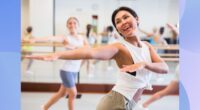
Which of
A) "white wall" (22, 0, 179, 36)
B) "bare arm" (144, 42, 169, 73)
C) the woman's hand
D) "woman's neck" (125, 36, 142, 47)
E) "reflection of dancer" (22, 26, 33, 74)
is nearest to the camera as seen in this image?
the woman's hand

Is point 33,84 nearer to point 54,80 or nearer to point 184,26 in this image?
point 54,80

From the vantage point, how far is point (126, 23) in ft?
5.64

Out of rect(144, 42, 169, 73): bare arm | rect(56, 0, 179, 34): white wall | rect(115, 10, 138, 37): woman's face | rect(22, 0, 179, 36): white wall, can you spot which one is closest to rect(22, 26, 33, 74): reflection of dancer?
rect(22, 0, 179, 36): white wall

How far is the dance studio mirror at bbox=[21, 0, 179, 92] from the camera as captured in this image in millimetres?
3596

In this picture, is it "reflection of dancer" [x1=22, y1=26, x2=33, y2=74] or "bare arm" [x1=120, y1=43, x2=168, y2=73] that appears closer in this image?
"bare arm" [x1=120, y1=43, x2=168, y2=73]

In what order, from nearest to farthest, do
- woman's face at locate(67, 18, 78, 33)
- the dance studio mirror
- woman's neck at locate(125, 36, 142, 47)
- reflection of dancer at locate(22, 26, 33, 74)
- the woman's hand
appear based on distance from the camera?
the woman's hand < woman's neck at locate(125, 36, 142, 47) < reflection of dancer at locate(22, 26, 33, 74) < woman's face at locate(67, 18, 78, 33) < the dance studio mirror

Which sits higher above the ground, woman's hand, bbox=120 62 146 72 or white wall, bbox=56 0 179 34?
white wall, bbox=56 0 179 34

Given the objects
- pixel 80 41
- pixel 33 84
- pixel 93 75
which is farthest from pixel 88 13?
pixel 80 41

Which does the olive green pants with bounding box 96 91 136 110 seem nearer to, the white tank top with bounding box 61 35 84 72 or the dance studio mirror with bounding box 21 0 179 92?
the white tank top with bounding box 61 35 84 72

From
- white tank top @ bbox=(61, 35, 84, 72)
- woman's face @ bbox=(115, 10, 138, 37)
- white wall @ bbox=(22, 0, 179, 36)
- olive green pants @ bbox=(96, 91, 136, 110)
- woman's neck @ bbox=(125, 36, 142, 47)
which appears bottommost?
olive green pants @ bbox=(96, 91, 136, 110)

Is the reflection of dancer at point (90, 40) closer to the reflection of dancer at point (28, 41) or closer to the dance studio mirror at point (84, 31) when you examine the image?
the dance studio mirror at point (84, 31)

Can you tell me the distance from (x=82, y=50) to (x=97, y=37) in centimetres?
280

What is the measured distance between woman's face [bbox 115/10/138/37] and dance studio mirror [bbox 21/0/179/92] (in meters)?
1.30

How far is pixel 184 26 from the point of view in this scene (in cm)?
172
